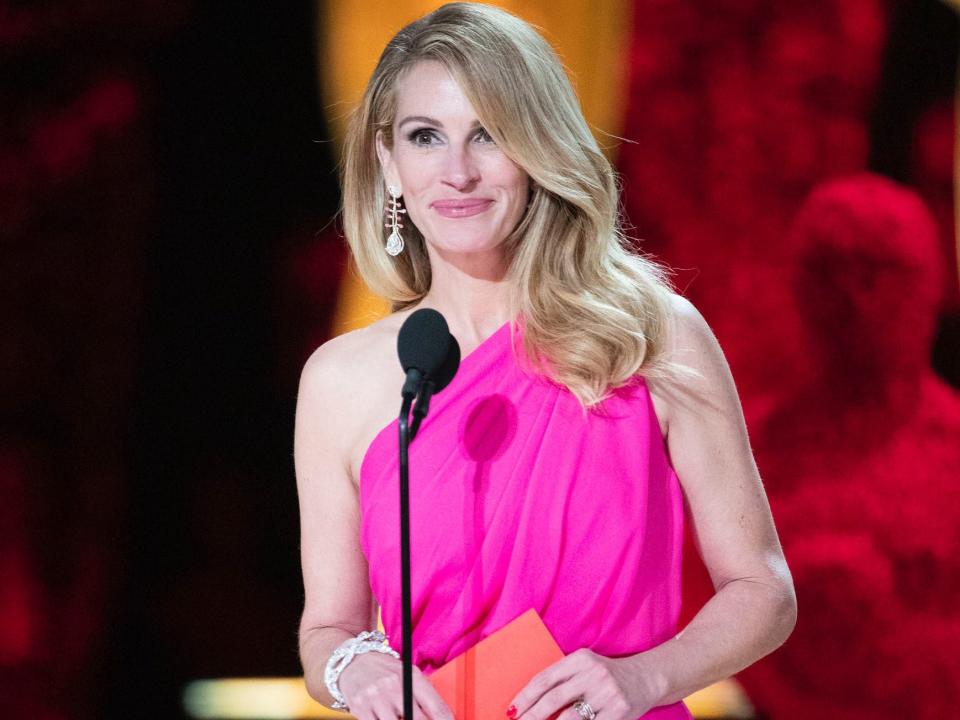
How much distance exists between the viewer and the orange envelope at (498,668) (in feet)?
4.82

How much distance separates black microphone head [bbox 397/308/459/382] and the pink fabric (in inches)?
14.1

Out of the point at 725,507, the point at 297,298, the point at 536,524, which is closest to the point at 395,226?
the point at 536,524

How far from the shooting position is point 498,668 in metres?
1.48

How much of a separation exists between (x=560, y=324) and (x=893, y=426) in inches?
72.8

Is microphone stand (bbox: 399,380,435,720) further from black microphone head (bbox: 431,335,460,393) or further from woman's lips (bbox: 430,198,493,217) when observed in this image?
woman's lips (bbox: 430,198,493,217)

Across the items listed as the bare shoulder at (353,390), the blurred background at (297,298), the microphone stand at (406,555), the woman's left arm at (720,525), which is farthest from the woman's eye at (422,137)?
the blurred background at (297,298)

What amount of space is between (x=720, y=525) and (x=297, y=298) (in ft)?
5.84

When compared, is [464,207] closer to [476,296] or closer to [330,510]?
[476,296]

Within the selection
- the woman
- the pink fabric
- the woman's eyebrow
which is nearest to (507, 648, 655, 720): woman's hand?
the woman

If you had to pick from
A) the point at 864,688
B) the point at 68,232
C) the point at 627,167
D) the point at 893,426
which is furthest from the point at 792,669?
the point at 68,232

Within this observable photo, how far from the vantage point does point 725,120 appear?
3295 millimetres

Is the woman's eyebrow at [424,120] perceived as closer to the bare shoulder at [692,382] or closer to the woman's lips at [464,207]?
the woman's lips at [464,207]

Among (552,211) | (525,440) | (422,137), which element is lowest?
(525,440)

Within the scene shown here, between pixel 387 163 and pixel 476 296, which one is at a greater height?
pixel 387 163
